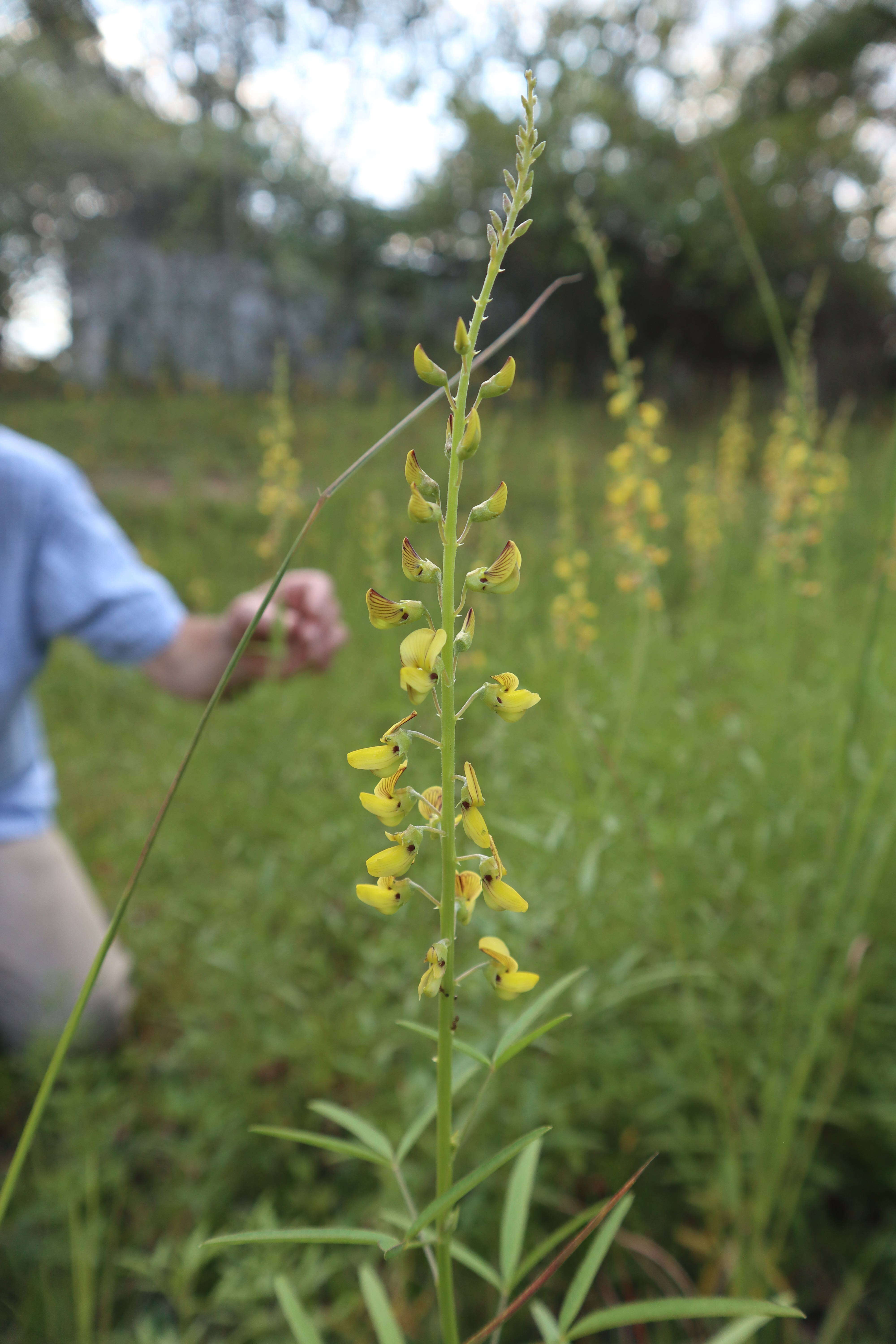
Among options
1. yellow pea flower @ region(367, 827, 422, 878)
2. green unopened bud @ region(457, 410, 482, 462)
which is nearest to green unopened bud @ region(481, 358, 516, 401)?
green unopened bud @ region(457, 410, 482, 462)

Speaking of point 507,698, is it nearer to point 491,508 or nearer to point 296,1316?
point 491,508

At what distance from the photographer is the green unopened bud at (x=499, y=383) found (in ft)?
1.34

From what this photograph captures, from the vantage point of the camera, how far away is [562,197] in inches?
351

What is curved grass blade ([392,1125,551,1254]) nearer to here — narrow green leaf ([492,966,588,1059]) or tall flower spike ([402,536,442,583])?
narrow green leaf ([492,966,588,1059])

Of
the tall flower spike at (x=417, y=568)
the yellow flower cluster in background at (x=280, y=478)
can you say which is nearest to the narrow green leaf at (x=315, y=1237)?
the tall flower spike at (x=417, y=568)

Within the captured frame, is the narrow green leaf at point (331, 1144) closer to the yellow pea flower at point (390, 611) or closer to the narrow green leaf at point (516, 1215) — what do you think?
the narrow green leaf at point (516, 1215)

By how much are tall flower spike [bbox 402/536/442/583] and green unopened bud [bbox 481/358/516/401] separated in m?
0.09

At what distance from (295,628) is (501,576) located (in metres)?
1.40

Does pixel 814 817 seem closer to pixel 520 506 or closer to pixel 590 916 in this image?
pixel 590 916

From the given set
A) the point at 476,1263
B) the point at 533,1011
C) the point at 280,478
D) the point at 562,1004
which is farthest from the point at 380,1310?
the point at 280,478

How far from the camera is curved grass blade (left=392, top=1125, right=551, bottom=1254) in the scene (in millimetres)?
401

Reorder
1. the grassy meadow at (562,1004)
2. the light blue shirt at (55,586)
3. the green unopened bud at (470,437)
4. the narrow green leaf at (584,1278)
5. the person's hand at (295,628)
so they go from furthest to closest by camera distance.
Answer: the light blue shirt at (55,586) < the person's hand at (295,628) < the grassy meadow at (562,1004) < the narrow green leaf at (584,1278) < the green unopened bud at (470,437)

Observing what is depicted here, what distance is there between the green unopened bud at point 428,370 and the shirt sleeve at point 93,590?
6.29ft

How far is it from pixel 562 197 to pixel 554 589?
714cm
